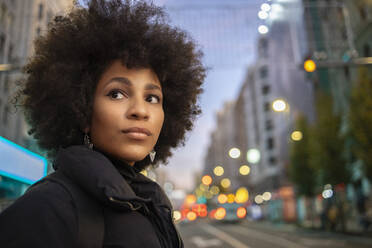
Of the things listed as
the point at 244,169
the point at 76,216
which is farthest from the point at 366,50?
the point at 76,216

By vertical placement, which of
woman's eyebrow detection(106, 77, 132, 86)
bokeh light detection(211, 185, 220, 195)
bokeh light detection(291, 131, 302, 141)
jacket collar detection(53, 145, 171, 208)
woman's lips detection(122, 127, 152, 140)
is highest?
woman's eyebrow detection(106, 77, 132, 86)

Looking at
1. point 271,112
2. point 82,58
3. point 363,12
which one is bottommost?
point 82,58

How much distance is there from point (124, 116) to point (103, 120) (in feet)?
0.35

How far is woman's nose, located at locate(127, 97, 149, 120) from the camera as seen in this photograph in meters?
1.74

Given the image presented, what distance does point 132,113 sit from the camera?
174cm

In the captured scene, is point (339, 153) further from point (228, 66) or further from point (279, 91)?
point (279, 91)

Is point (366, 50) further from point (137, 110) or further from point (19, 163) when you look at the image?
point (137, 110)

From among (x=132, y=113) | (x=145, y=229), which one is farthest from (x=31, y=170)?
(x=145, y=229)

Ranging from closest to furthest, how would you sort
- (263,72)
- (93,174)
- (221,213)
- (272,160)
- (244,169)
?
(93,174) → (221,213) → (244,169) → (272,160) → (263,72)

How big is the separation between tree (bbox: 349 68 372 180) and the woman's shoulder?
17.2 m

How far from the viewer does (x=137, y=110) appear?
1.75 m

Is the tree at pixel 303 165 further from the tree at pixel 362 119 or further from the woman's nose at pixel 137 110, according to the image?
the woman's nose at pixel 137 110

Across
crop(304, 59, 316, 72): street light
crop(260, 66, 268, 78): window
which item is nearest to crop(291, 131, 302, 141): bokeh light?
crop(304, 59, 316, 72): street light

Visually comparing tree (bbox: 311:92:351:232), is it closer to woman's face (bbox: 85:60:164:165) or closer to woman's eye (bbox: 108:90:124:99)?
woman's face (bbox: 85:60:164:165)
